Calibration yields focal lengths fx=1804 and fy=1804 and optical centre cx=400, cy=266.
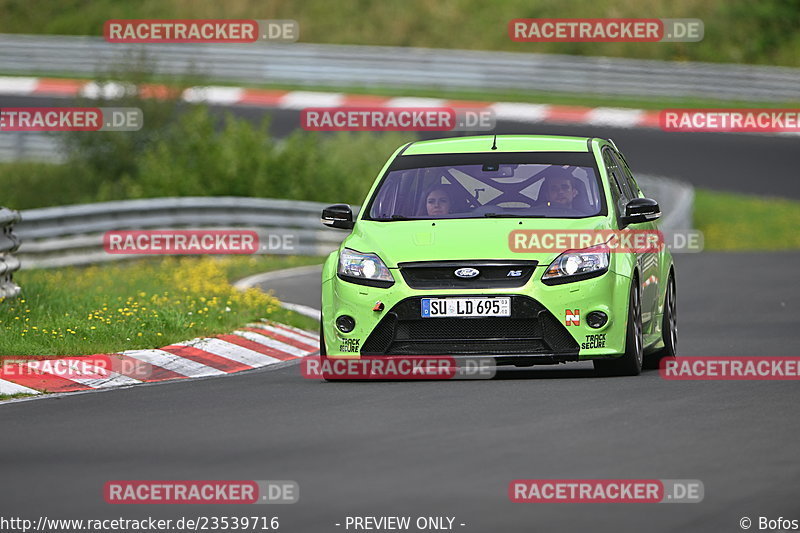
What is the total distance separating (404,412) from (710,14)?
3870 centimetres

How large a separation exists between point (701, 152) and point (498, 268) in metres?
26.2

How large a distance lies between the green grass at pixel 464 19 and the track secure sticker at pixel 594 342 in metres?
34.8

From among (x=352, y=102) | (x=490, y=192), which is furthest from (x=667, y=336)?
(x=352, y=102)

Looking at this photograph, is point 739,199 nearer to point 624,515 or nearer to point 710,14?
point 710,14

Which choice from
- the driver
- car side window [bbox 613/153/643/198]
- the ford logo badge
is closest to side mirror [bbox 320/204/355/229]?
the ford logo badge

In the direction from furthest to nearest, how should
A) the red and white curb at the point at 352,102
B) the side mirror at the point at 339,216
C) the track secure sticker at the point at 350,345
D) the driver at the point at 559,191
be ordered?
the red and white curb at the point at 352,102 < the side mirror at the point at 339,216 < the driver at the point at 559,191 < the track secure sticker at the point at 350,345

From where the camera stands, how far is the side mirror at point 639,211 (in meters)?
12.2

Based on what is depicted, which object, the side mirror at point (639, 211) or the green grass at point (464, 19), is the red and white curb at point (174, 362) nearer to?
the side mirror at point (639, 211)

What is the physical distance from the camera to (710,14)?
1854 inches

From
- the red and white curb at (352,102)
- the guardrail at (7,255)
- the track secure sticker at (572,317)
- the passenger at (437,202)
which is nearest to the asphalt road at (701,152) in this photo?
the red and white curb at (352,102)

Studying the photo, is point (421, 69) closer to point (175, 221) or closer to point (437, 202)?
point (175, 221)

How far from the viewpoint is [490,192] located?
12.5 metres

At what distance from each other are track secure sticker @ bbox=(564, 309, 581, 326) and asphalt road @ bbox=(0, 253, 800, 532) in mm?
386

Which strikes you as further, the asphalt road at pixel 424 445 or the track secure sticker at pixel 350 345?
the track secure sticker at pixel 350 345
